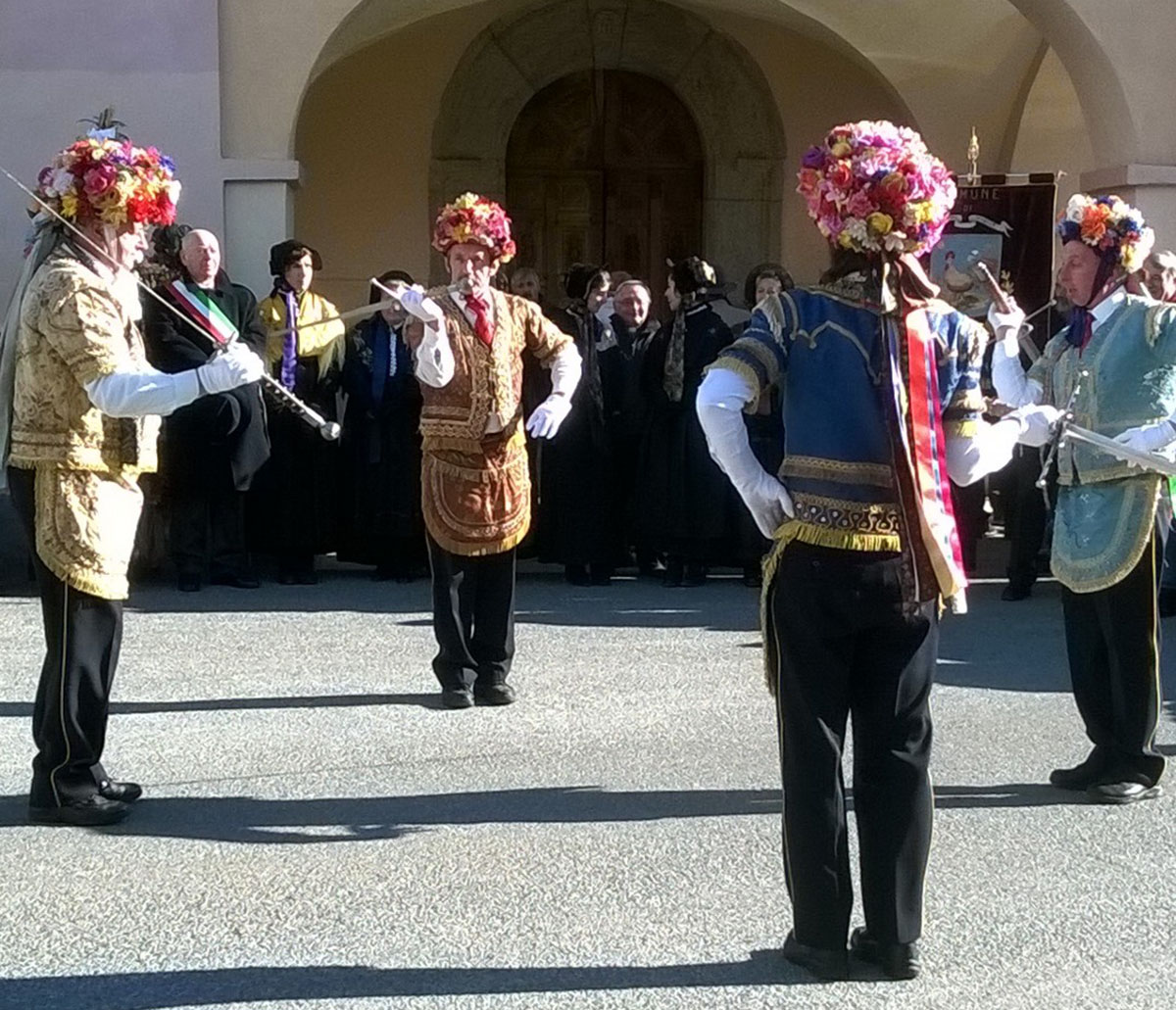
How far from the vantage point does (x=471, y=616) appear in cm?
627

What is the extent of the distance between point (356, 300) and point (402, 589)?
4.26 m

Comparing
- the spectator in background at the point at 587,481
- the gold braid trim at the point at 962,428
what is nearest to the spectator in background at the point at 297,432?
the spectator in background at the point at 587,481

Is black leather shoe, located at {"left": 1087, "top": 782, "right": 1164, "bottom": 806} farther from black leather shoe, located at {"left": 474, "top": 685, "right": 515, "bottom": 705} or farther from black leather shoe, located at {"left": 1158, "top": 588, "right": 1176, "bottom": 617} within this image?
black leather shoe, located at {"left": 1158, "top": 588, "right": 1176, "bottom": 617}

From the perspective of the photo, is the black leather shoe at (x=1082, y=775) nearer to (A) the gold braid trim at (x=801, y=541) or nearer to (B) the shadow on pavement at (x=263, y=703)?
(A) the gold braid trim at (x=801, y=541)

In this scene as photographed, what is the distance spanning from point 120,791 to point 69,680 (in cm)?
41

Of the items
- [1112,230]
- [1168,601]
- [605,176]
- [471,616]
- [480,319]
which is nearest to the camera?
[1112,230]

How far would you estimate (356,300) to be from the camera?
40.5ft

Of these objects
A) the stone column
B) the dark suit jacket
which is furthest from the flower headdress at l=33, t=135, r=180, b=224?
the stone column

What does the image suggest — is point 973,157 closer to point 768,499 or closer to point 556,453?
point 556,453

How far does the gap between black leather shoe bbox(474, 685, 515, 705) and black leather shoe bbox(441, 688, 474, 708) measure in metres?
0.05

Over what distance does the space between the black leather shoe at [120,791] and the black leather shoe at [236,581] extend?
12.0ft

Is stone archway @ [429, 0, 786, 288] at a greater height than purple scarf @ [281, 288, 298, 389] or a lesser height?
greater

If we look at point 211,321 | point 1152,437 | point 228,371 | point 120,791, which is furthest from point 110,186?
point 1152,437

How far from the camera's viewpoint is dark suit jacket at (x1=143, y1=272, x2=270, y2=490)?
325 inches
